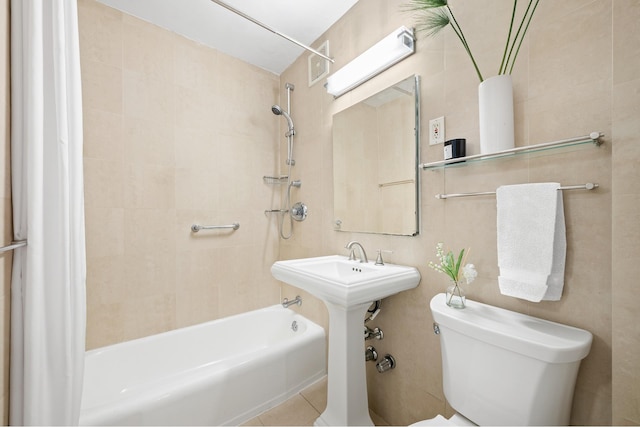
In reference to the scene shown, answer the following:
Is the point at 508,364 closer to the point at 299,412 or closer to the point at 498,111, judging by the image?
the point at 498,111

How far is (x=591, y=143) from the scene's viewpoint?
81cm

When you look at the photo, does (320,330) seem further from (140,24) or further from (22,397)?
(140,24)

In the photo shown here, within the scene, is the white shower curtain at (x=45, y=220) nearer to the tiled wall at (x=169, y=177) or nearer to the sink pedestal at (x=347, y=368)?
the tiled wall at (x=169, y=177)

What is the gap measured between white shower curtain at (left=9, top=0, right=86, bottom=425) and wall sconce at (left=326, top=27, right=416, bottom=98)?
1257mm

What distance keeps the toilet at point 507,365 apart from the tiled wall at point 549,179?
0.09m

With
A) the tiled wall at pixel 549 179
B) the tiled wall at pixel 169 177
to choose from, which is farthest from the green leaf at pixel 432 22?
the tiled wall at pixel 169 177

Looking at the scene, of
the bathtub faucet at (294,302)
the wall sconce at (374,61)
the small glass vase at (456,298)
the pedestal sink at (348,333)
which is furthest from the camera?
the bathtub faucet at (294,302)

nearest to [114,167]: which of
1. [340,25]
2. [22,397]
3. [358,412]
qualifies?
[22,397]

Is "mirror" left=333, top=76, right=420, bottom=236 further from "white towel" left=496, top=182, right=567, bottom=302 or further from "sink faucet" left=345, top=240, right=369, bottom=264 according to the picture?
"white towel" left=496, top=182, right=567, bottom=302

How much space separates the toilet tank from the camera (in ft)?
2.44

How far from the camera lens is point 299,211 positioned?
2113 mm

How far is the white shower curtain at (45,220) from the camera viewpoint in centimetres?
75

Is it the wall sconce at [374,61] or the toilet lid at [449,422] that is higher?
the wall sconce at [374,61]

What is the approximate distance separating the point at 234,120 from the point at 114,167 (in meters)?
0.89
